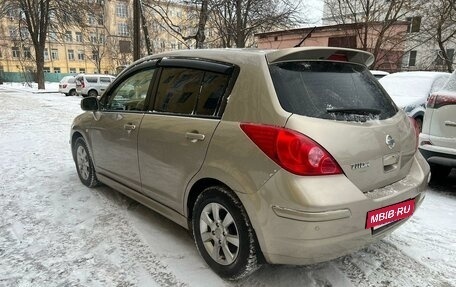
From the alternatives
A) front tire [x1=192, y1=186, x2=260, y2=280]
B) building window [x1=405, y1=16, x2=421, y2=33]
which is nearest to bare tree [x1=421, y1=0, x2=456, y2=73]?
building window [x1=405, y1=16, x2=421, y2=33]

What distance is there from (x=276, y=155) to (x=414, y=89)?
802 centimetres

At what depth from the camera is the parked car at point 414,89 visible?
8305mm

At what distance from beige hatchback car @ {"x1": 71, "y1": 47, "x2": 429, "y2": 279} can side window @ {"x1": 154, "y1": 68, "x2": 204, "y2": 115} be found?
0.01 metres

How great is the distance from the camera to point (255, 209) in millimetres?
2463

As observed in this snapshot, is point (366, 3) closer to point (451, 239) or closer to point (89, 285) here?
point (451, 239)

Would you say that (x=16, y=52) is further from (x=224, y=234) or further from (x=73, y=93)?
(x=224, y=234)

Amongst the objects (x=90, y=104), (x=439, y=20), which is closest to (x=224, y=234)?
(x=90, y=104)

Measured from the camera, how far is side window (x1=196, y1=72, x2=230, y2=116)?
2.88 metres

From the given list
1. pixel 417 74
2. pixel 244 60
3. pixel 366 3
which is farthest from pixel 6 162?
pixel 366 3

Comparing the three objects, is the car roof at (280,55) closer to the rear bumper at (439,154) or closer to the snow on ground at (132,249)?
the snow on ground at (132,249)

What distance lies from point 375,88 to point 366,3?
955 inches

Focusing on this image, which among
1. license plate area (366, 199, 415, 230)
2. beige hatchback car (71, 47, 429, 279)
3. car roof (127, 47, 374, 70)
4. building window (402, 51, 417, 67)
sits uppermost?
building window (402, 51, 417, 67)

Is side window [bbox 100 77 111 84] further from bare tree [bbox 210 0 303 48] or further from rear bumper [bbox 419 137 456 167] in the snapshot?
rear bumper [bbox 419 137 456 167]

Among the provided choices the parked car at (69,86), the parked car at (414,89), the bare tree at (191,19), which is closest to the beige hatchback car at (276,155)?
the parked car at (414,89)
